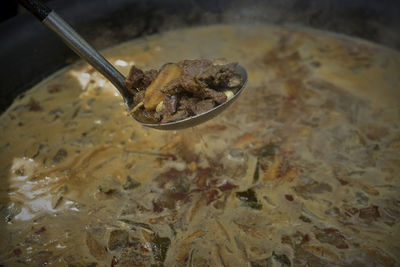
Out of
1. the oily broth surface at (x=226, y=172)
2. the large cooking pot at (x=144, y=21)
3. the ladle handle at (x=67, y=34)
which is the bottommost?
the oily broth surface at (x=226, y=172)

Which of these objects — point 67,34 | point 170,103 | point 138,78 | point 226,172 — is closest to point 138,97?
point 138,78

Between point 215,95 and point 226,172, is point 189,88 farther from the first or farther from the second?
point 226,172

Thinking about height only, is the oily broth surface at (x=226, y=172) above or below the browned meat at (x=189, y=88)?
below

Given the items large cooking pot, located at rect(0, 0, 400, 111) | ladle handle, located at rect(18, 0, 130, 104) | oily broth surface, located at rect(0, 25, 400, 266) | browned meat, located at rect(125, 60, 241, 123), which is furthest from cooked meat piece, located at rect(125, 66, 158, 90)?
large cooking pot, located at rect(0, 0, 400, 111)

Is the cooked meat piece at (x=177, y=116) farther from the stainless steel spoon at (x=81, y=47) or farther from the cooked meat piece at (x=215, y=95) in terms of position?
the cooked meat piece at (x=215, y=95)

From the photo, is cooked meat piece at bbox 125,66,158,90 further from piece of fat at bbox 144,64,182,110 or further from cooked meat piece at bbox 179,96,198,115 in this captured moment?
cooked meat piece at bbox 179,96,198,115

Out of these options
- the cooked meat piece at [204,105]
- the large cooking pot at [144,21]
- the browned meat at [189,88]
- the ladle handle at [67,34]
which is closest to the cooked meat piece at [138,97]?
the browned meat at [189,88]

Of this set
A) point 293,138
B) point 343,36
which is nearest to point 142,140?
point 293,138

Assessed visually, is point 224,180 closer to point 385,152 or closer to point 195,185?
point 195,185
